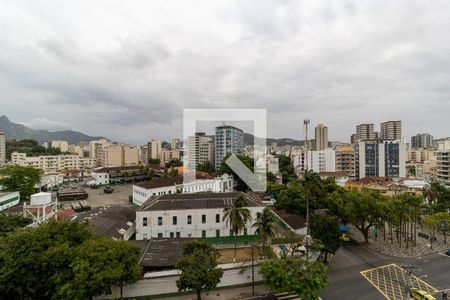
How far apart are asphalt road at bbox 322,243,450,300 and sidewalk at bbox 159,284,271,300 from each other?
4.28m

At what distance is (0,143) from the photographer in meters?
87.4

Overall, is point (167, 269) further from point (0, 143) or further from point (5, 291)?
point (0, 143)

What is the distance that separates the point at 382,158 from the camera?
2457 inches

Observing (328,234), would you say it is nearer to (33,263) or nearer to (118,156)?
(33,263)

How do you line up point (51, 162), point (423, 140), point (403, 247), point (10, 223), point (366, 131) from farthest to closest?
point (423, 140)
point (366, 131)
point (51, 162)
point (403, 247)
point (10, 223)

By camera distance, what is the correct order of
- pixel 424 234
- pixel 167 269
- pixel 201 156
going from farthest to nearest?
pixel 201 156, pixel 424 234, pixel 167 269

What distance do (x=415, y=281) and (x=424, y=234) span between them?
559 inches

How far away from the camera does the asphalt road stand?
16.7 metres

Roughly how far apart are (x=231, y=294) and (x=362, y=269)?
11.4 m

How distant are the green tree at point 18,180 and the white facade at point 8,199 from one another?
136 inches

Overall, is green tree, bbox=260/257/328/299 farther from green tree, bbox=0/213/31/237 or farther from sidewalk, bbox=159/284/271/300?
green tree, bbox=0/213/31/237

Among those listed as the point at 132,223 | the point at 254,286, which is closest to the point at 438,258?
the point at 254,286

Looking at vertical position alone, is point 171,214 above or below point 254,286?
above

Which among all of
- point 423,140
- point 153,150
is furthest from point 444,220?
point 423,140
